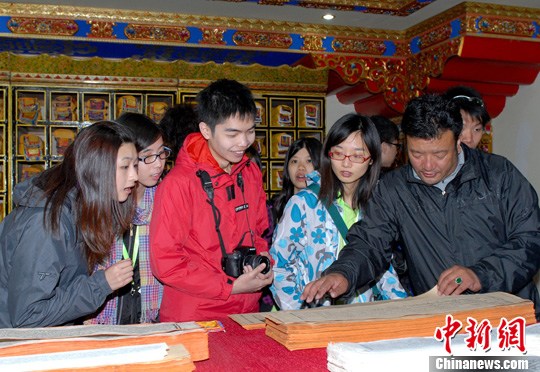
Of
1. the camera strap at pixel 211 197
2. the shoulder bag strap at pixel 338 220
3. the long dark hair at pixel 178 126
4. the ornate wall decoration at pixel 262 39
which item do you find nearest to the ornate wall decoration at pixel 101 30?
the ornate wall decoration at pixel 262 39

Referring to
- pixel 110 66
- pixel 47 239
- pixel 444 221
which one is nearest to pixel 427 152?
pixel 444 221

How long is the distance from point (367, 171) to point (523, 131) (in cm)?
401

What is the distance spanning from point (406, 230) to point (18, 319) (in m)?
1.23

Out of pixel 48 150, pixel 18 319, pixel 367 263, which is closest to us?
pixel 18 319

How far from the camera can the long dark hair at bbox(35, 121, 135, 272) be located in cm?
161

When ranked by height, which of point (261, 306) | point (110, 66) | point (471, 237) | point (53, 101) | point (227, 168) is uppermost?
point (110, 66)

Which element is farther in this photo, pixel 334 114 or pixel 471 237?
pixel 334 114

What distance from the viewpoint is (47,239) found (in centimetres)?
151

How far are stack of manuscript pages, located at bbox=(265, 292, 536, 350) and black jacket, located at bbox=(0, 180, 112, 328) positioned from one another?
61cm

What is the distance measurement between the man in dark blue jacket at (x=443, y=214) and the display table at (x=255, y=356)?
0.57m

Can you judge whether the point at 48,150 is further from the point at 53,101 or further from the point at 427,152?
the point at 427,152

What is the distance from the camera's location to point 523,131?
564 cm

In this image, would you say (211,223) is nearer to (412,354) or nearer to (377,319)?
(377,319)

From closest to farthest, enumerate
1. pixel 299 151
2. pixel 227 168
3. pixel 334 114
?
pixel 227 168 < pixel 299 151 < pixel 334 114
